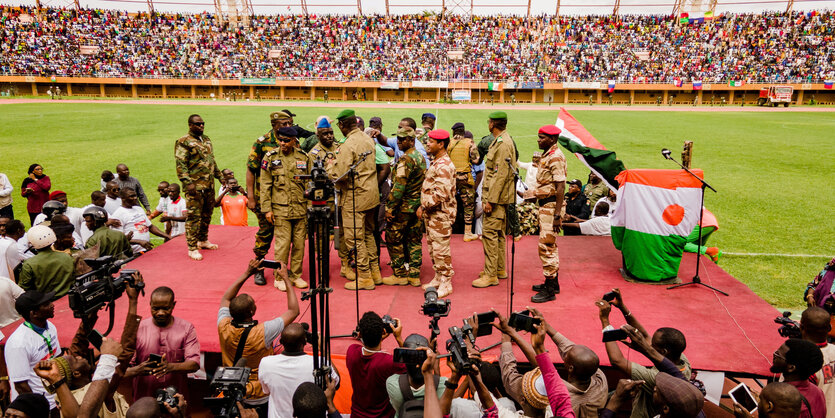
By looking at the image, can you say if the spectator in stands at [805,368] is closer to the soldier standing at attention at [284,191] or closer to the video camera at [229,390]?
the video camera at [229,390]

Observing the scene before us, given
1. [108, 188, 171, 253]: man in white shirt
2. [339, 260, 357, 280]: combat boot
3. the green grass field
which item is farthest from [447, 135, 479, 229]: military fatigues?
[108, 188, 171, 253]: man in white shirt

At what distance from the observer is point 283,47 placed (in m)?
51.1

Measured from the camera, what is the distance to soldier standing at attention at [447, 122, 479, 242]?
8484mm

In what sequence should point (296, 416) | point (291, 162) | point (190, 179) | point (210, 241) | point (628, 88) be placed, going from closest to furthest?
point (296, 416), point (291, 162), point (190, 179), point (210, 241), point (628, 88)

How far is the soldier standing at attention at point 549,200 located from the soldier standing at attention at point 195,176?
192 inches

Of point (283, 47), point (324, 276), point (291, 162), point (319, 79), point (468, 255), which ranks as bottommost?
point (468, 255)

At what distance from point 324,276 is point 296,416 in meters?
0.99

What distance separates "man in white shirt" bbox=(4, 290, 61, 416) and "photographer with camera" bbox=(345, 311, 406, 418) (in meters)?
2.53

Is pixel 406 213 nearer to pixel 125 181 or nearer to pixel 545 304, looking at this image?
pixel 545 304

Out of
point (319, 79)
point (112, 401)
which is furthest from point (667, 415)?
point (319, 79)

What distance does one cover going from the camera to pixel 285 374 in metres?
3.56

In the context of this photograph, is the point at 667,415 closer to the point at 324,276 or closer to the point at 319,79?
the point at 324,276

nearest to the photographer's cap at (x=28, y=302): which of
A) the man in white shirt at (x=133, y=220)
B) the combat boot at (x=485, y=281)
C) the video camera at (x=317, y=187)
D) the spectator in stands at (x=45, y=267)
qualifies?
the spectator in stands at (x=45, y=267)

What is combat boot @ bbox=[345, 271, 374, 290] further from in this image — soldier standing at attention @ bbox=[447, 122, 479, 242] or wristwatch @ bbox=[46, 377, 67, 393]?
wristwatch @ bbox=[46, 377, 67, 393]
